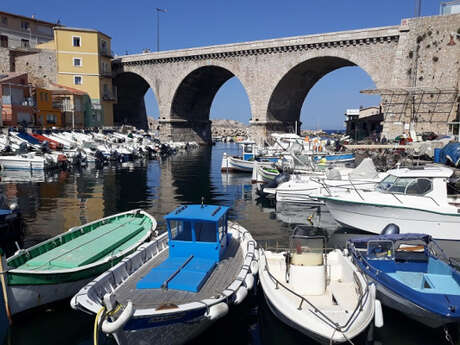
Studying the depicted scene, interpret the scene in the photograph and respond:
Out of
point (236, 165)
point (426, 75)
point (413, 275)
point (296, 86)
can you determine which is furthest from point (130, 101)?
point (413, 275)

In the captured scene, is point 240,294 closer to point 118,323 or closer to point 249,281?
point 249,281

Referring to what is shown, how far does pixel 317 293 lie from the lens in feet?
24.7

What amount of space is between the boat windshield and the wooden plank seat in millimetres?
8200

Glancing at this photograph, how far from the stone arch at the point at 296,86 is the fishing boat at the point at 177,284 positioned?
3287 cm

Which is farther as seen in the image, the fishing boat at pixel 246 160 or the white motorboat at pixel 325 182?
the fishing boat at pixel 246 160

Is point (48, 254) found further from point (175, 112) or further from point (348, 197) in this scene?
point (175, 112)

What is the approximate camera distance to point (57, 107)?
45.6 m

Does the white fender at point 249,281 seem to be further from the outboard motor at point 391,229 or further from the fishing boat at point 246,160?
the fishing boat at point 246,160

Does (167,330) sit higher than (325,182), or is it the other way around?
(325,182)

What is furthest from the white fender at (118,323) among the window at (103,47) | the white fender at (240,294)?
the window at (103,47)

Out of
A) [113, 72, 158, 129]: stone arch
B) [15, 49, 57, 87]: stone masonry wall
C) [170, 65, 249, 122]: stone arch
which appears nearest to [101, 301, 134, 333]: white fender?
[170, 65, 249, 122]: stone arch

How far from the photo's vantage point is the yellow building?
4912cm

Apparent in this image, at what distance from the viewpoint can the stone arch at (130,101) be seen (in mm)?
58347

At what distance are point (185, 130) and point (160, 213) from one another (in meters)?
40.3
